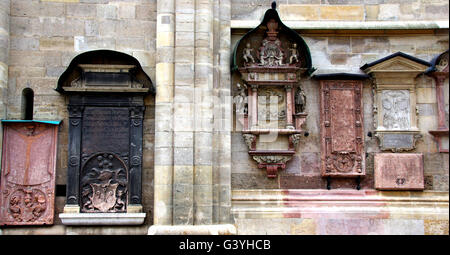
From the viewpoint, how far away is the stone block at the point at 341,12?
743 cm

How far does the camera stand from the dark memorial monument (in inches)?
275

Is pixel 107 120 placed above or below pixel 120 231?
above

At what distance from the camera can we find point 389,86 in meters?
7.27

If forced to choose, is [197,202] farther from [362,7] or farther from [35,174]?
[362,7]

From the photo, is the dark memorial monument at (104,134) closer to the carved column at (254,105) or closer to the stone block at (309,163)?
the carved column at (254,105)

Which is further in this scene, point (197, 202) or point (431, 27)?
point (431, 27)

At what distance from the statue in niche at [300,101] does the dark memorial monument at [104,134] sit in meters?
2.13

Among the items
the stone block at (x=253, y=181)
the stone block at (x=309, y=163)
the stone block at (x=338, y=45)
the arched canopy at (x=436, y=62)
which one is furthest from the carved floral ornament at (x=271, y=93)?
the arched canopy at (x=436, y=62)

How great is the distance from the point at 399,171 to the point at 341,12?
2521 millimetres

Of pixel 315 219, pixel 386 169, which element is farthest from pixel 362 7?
pixel 315 219

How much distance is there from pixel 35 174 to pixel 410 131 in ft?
17.8

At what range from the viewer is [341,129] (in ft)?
23.6

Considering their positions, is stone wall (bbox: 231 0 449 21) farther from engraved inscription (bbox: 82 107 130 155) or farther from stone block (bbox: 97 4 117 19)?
engraved inscription (bbox: 82 107 130 155)

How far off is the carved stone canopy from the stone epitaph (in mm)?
273
